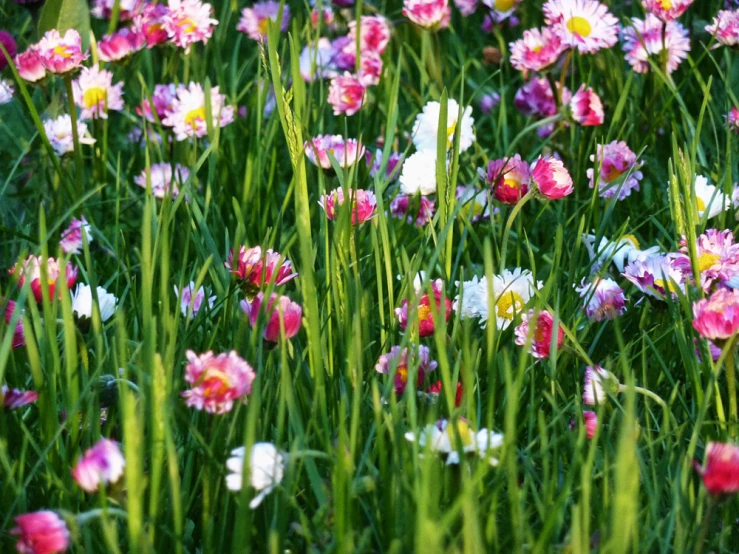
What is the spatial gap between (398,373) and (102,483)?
38 cm

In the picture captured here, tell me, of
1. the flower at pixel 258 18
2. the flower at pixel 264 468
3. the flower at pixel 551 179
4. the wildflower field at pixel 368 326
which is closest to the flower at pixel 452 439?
the wildflower field at pixel 368 326

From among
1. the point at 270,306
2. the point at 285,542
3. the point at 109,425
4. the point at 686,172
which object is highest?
the point at 686,172

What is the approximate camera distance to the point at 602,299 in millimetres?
1271

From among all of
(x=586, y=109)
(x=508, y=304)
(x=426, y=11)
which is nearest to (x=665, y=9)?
(x=586, y=109)

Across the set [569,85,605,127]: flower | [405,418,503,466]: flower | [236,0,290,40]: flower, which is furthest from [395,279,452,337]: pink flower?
[236,0,290,40]: flower

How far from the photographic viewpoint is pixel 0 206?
174 cm

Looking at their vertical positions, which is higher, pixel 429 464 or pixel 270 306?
pixel 270 306

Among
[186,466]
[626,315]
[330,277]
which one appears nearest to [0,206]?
[330,277]

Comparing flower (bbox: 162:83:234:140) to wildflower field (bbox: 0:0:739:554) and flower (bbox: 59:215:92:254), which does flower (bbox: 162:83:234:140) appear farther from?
flower (bbox: 59:215:92:254)

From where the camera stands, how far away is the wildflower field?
83cm

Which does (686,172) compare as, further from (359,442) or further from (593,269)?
(359,442)

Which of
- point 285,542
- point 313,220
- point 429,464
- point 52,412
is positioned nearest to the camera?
point 429,464

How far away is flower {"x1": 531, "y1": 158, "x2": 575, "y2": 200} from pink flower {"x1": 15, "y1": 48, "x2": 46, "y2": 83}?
87 centimetres

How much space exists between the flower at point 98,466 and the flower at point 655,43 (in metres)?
1.42
